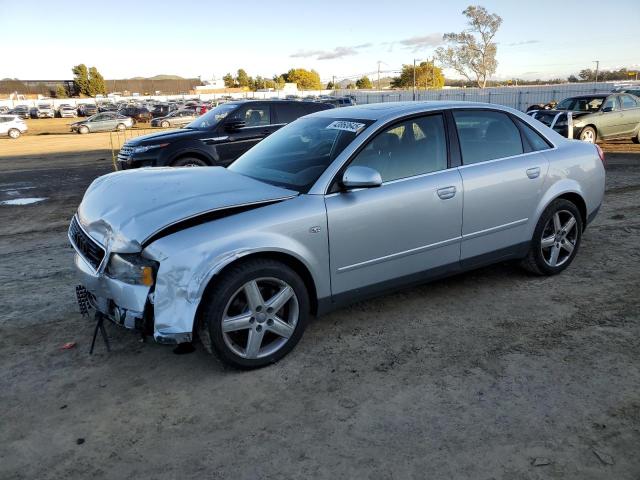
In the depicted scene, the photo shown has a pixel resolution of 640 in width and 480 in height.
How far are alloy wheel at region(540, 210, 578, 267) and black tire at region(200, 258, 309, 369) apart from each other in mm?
2554

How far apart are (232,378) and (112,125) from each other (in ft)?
116

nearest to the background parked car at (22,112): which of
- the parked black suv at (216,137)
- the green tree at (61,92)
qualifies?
the green tree at (61,92)

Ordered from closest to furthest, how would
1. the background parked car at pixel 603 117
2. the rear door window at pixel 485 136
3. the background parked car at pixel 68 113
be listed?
the rear door window at pixel 485 136, the background parked car at pixel 603 117, the background parked car at pixel 68 113

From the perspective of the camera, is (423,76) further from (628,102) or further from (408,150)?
(408,150)

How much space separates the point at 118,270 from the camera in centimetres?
320

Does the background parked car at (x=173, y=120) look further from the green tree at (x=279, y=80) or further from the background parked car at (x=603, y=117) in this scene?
the green tree at (x=279, y=80)

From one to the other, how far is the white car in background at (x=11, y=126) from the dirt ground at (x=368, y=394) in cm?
3018

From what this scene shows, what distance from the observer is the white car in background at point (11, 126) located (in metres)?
29.9

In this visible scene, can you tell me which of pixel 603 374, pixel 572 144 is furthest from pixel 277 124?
pixel 603 374

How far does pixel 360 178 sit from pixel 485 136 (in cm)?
155

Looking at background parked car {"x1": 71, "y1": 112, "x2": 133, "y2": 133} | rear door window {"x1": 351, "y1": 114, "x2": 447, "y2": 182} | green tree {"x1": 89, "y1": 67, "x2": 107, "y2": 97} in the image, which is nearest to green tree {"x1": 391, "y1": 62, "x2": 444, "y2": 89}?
green tree {"x1": 89, "y1": 67, "x2": 107, "y2": 97}

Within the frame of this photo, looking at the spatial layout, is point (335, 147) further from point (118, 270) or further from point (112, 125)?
point (112, 125)

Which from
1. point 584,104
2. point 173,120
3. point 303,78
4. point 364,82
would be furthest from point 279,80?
point 584,104

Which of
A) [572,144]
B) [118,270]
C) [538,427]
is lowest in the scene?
[538,427]
